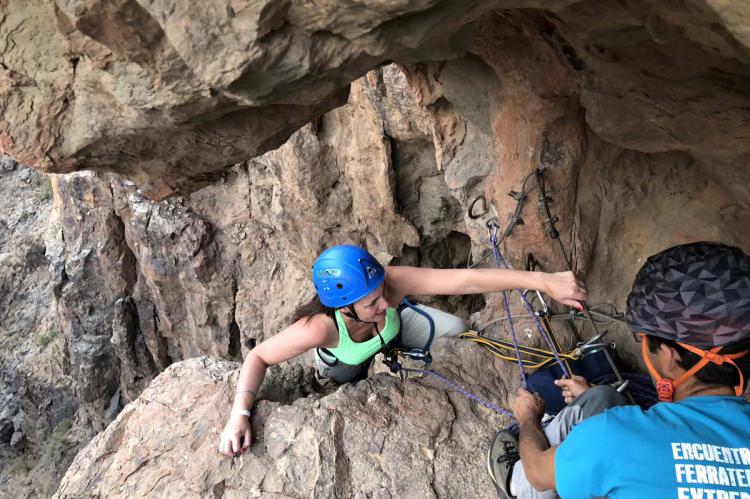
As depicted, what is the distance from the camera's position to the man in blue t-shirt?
127 cm

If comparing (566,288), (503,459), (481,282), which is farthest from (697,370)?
(481,282)

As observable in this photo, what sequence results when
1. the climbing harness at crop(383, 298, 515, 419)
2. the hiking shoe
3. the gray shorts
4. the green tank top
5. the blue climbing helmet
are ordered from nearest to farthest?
the hiking shoe
the blue climbing helmet
the green tank top
the climbing harness at crop(383, 298, 515, 419)
the gray shorts

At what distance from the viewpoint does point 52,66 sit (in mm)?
1894

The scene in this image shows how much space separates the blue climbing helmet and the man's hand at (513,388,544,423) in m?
0.83

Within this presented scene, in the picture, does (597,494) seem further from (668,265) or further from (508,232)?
(508,232)

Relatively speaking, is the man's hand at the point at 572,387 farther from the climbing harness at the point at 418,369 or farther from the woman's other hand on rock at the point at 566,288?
the climbing harness at the point at 418,369

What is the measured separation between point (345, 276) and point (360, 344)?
1.64ft

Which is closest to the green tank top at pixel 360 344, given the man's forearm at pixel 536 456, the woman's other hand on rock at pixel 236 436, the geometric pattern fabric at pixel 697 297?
the woman's other hand on rock at pixel 236 436

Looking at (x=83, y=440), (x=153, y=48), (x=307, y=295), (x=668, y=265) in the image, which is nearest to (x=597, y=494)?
(x=668, y=265)

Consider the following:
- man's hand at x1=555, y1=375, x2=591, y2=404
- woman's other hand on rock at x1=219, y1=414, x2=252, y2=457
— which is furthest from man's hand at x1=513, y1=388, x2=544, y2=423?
woman's other hand on rock at x1=219, y1=414, x2=252, y2=457

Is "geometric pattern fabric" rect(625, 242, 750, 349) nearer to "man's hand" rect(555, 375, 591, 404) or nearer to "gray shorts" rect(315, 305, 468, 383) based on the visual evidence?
"man's hand" rect(555, 375, 591, 404)

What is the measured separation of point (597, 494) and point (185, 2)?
5.60 ft

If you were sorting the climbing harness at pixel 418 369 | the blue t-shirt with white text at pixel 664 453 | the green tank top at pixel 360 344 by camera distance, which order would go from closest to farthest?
the blue t-shirt with white text at pixel 664 453 → the green tank top at pixel 360 344 → the climbing harness at pixel 418 369

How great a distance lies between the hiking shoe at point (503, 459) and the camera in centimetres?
205
